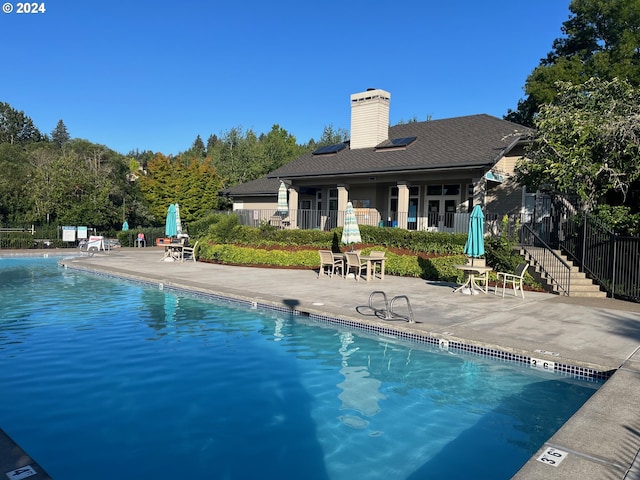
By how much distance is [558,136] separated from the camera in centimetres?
1480

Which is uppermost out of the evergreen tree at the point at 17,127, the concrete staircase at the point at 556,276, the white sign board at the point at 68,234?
the evergreen tree at the point at 17,127

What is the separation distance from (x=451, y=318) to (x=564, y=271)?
6.44 metres

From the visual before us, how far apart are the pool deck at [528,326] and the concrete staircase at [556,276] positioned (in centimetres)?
75

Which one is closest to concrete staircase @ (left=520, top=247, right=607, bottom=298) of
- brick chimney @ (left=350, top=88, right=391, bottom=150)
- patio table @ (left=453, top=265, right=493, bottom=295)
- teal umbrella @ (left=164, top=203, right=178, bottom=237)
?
patio table @ (left=453, top=265, right=493, bottom=295)

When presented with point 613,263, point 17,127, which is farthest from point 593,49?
point 17,127

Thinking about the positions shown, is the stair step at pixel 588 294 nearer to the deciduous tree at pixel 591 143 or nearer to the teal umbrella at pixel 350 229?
the deciduous tree at pixel 591 143

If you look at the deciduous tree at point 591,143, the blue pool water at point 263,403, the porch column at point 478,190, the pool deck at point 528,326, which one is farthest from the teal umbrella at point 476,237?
the porch column at point 478,190

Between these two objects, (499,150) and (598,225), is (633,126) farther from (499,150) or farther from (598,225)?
(499,150)

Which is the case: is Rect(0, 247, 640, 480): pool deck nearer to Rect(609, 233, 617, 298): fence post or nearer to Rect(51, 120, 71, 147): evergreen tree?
Rect(609, 233, 617, 298): fence post

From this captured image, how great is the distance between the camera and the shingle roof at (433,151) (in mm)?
19125

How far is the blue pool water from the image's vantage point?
4438 mm

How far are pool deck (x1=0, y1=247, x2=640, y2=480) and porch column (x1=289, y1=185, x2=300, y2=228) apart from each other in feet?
26.1

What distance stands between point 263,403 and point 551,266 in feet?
37.8

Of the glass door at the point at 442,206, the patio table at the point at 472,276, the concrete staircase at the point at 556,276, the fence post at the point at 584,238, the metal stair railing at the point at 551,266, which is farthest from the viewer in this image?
the glass door at the point at 442,206
